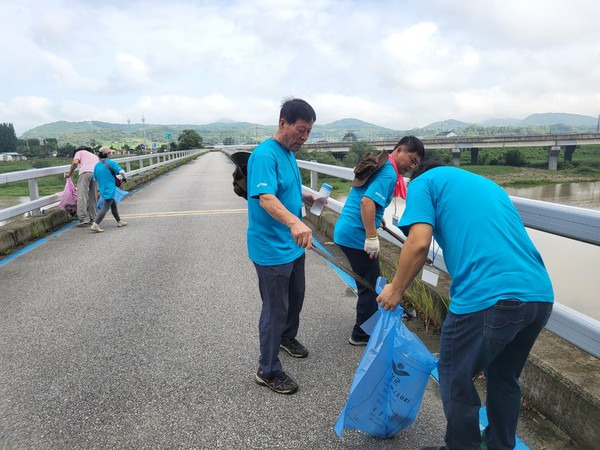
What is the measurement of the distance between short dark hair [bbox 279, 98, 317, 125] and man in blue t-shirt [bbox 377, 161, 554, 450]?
90cm

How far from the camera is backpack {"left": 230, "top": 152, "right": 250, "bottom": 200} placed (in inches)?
107

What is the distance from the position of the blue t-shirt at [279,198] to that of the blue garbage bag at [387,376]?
770 mm

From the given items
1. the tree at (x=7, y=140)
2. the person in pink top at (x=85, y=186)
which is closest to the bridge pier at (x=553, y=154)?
the person in pink top at (x=85, y=186)

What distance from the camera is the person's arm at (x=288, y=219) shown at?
7.17 ft

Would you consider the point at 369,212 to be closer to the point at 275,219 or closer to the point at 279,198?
the point at 279,198

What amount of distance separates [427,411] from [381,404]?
0.55m

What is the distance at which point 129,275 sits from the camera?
5031 millimetres

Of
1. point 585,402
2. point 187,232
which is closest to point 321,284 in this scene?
point 585,402

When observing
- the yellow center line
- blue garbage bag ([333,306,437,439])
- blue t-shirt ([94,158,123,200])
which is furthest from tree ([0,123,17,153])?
blue garbage bag ([333,306,437,439])

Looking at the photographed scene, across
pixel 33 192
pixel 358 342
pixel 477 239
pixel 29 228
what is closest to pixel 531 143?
pixel 33 192

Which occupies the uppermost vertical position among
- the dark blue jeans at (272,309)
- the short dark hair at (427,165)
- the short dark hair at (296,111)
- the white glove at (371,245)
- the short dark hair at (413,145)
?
the short dark hair at (296,111)

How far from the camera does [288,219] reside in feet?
7.40

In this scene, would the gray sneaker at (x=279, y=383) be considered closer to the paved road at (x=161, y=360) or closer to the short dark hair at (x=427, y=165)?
the paved road at (x=161, y=360)

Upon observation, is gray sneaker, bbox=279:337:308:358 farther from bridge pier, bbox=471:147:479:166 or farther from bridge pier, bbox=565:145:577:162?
bridge pier, bbox=565:145:577:162
